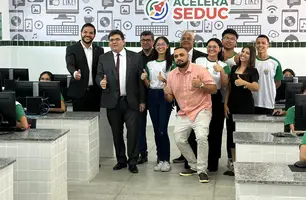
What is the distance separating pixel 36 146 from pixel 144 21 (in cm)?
596

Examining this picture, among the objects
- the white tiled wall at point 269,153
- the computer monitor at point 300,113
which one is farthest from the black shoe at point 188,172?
the computer monitor at point 300,113

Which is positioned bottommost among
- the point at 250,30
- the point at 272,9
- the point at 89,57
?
the point at 89,57

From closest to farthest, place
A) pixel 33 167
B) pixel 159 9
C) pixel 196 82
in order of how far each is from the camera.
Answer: pixel 33 167 < pixel 196 82 < pixel 159 9

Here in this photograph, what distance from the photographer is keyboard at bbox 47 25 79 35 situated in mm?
10312

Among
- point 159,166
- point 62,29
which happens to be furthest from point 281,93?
point 62,29

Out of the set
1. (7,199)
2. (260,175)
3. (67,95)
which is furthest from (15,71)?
(260,175)

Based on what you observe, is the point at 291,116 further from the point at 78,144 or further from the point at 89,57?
the point at 89,57

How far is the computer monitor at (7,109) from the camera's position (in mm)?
4730

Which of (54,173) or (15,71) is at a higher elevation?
(15,71)

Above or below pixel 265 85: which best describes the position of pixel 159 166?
below

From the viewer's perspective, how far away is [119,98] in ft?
21.5

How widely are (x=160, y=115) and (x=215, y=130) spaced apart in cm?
70

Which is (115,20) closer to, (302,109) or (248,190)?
(302,109)

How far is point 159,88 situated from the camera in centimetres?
661
